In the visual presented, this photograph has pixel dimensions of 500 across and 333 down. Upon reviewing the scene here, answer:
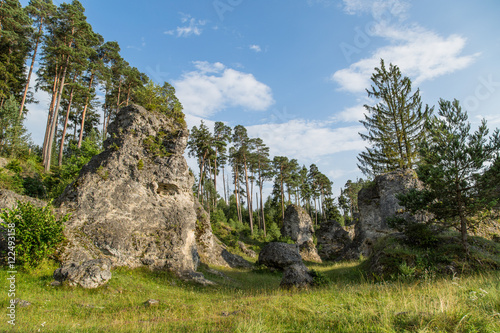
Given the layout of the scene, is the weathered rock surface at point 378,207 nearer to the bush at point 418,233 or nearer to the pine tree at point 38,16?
the bush at point 418,233

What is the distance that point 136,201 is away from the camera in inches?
619

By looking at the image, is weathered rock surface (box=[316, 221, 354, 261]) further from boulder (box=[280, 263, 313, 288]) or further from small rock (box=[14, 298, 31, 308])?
small rock (box=[14, 298, 31, 308])

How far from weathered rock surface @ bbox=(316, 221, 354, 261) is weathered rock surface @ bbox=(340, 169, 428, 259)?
21.7ft

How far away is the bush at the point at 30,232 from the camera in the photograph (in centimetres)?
1048

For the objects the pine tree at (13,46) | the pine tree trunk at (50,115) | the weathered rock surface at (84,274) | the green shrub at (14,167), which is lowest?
the weathered rock surface at (84,274)

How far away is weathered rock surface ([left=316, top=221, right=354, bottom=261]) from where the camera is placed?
36094 mm

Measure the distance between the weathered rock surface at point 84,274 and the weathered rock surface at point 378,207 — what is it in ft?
73.3

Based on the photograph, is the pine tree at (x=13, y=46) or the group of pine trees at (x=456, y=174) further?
the pine tree at (x=13, y=46)

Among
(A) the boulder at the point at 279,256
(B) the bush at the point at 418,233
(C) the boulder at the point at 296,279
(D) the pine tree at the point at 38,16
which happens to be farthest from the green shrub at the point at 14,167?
(B) the bush at the point at 418,233

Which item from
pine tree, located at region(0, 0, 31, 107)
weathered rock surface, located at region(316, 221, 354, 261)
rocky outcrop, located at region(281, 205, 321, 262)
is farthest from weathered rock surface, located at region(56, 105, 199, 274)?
rocky outcrop, located at region(281, 205, 321, 262)

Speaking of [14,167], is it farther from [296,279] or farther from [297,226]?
[297,226]

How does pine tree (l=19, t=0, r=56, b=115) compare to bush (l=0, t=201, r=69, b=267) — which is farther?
pine tree (l=19, t=0, r=56, b=115)

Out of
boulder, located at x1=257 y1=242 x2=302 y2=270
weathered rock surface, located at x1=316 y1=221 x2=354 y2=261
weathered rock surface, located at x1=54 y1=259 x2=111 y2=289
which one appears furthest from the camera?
weathered rock surface, located at x1=316 y1=221 x2=354 y2=261

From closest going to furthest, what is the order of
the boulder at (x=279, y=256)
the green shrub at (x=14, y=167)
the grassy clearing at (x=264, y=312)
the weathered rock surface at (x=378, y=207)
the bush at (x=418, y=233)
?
the grassy clearing at (x=264, y=312) < the bush at (x=418, y=233) < the boulder at (x=279, y=256) < the weathered rock surface at (x=378, y=207) < the green shrub at (x=14, y=167)
